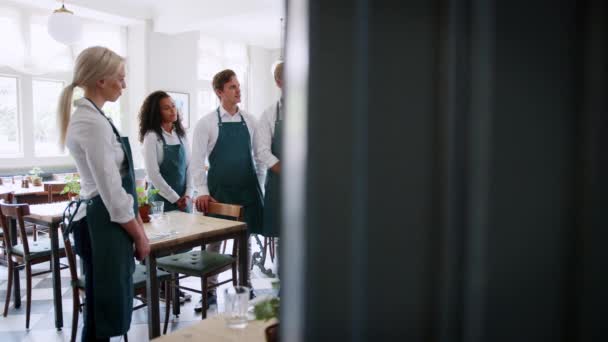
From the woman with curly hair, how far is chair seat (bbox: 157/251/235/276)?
Result: 496mm

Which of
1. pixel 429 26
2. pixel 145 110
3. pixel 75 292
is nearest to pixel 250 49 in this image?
pixel 145 110

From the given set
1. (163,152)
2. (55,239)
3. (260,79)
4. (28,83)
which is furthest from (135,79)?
(55,239)

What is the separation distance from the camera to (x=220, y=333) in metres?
1.16

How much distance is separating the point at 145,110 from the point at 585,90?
3.29 metres

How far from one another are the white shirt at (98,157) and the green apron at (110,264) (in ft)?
0.19

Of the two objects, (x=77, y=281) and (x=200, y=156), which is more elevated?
(x=200, y=156)

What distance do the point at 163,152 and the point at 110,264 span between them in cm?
153

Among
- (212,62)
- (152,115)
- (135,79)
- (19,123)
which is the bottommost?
(152,115)

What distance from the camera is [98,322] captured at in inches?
75.4

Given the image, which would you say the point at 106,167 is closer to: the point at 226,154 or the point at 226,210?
the point at 226,210

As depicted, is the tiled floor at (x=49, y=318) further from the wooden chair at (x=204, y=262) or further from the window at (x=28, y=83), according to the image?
the window at (x=28, y=83)

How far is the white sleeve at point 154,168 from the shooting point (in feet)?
10.6

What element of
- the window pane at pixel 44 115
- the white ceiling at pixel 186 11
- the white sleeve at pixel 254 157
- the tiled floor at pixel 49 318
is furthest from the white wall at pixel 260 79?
the white sleeve at pixel 254 157

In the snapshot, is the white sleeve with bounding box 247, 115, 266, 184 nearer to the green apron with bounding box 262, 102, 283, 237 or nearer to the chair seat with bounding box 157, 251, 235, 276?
the green apron with bounding box 262, 102, 283, 237
